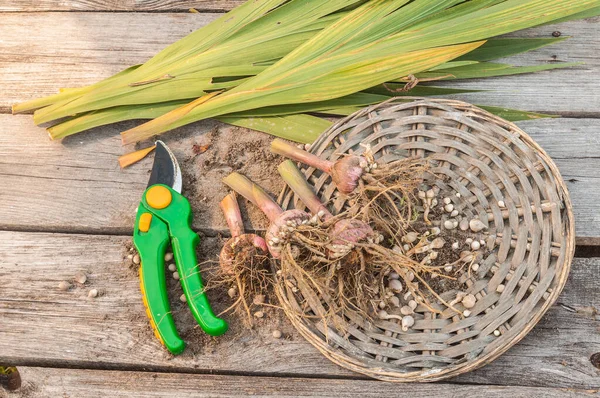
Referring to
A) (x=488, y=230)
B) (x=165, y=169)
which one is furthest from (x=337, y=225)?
(x=165, y=169)

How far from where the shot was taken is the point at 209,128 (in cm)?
137

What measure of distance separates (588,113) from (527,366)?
640 millimetres

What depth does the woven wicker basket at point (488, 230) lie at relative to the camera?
3.67 feet

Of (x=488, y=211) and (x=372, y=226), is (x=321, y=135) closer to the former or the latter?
(x=372, y=226)

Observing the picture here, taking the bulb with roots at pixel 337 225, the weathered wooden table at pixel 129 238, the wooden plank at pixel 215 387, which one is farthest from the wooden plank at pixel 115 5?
the wooden plank at pixel 215 387

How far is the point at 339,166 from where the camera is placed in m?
1.14

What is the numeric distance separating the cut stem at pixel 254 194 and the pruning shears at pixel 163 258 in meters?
0.12

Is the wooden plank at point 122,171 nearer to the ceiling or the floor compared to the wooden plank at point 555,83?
nearer to the floor

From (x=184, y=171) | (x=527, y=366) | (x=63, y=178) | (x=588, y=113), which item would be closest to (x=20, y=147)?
(x=63, y=178)

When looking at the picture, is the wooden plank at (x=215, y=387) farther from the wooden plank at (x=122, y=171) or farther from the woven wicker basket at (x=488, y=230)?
the wooden plank at (x=122, y=171)

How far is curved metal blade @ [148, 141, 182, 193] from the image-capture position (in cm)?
127

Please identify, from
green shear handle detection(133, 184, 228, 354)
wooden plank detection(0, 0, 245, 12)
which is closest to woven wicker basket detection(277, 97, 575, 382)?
green shear handle detection(133, 184, 228, 354)

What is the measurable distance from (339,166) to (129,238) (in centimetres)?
56

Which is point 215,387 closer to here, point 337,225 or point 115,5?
point 337,225
